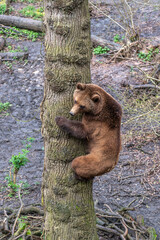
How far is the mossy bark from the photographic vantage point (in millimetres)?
3090

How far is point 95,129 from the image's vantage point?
11.0 feet

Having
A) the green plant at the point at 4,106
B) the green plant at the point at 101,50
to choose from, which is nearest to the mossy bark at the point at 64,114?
the green plant at the point at 4,106

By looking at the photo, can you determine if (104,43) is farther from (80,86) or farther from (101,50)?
(80,86)

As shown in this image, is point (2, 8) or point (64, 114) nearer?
point (64, 114)

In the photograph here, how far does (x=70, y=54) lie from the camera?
3162mm

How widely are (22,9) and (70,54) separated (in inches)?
516

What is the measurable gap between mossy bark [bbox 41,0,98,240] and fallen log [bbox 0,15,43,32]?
960 cm

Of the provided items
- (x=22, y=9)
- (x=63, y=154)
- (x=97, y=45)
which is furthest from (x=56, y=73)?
(x=22, y=9)

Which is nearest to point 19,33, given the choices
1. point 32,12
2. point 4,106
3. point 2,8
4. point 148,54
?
point 32,12

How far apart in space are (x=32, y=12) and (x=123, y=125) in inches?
344

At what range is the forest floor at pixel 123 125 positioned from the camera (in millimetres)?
5566

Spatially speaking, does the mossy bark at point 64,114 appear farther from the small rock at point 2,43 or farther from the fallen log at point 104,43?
the small rock at point 2,43

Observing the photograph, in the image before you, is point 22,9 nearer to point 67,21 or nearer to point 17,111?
point 17,111

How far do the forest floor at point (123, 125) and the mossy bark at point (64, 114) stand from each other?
3.15 ft
